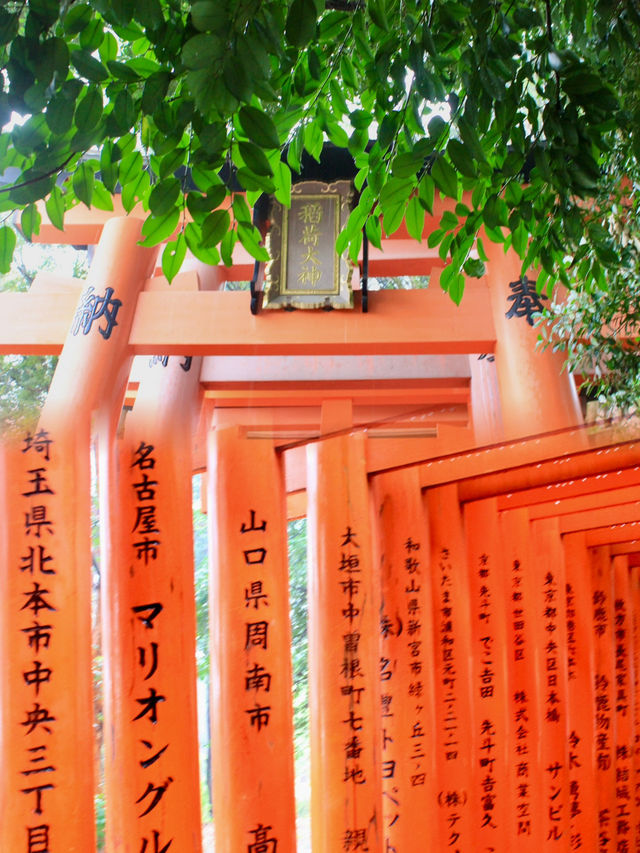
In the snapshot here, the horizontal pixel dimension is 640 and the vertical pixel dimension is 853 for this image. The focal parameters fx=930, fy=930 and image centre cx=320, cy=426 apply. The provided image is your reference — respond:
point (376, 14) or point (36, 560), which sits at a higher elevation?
point (376, 14)

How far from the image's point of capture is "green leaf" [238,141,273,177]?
171 cm

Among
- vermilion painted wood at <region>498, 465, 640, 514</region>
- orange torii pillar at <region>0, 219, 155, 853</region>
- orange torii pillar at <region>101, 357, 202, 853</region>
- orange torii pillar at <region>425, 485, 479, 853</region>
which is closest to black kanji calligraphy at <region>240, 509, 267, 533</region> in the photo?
orange torii pillar at <region>101, 357, 202, 853</region>

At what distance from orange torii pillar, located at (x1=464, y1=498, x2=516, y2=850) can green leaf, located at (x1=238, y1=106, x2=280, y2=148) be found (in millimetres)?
3933

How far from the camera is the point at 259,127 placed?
169 cm

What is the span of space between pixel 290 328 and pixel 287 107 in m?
2.24

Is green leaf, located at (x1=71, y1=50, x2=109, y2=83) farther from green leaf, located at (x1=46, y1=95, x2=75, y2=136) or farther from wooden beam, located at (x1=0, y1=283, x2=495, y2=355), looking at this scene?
wooden beam, located at (x1=0, y1=283, x2=495, y2=355)

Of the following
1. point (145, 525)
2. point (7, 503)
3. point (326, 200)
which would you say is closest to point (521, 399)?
point (326, 200)

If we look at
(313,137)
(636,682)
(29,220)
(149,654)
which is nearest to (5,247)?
(29,220)

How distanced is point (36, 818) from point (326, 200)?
302 centimetres

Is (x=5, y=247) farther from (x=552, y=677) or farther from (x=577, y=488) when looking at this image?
(x=552, y=677)

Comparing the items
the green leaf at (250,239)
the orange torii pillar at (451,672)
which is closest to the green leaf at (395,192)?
the green leaf at (250,239)

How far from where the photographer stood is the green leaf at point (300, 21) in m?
1.66

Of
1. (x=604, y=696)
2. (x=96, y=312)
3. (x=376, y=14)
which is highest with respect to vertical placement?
(x=96, y=312)

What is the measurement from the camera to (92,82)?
5.54 feet
